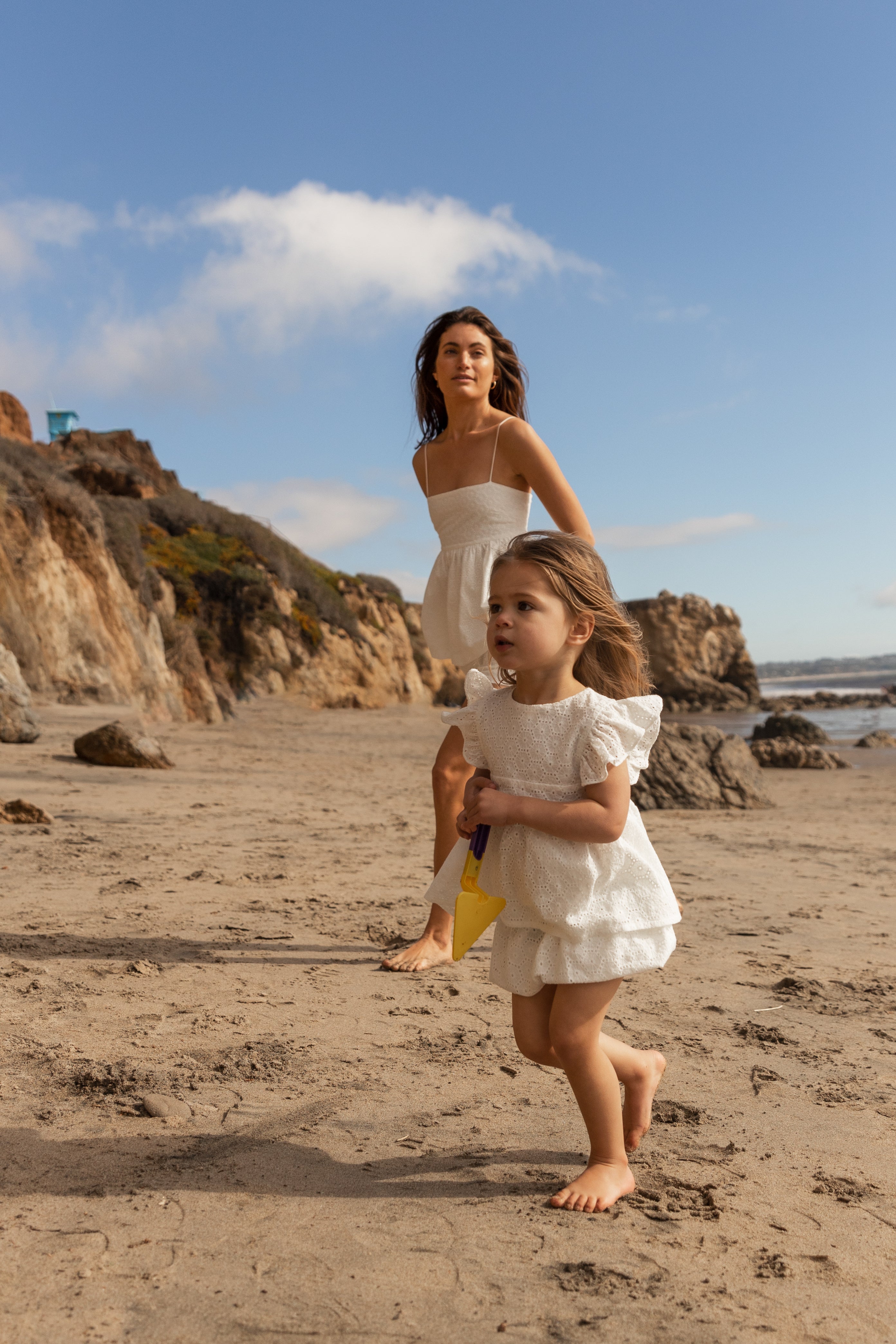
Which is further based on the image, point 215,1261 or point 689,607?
point 689,607

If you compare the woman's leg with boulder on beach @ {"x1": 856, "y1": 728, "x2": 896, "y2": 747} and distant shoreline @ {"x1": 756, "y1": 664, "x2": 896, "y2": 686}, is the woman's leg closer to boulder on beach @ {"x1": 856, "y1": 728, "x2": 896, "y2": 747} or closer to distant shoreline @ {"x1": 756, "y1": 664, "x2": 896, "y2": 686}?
boulder on beach @ {"x1": 856, "y1": 728, "x2": 896, "y2": 747}

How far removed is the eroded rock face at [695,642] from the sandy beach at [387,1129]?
3859 centimetres

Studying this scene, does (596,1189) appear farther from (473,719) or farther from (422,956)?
(422,956)

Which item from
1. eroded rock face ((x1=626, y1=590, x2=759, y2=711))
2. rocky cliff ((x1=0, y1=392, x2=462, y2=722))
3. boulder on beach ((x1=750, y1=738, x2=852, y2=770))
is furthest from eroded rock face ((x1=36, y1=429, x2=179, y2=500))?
eroded rock face ((x1=626, y1=590, x2=759, y2=711))

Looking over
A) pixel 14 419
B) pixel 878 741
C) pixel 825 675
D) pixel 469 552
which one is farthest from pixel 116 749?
pixel 825 675

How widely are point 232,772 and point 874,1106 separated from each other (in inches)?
264

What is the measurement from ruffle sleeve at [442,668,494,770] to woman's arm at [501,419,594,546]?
104 cm

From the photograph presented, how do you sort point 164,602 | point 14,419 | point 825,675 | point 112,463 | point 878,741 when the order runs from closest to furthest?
point 164,602 → point 878,741 → point 112,463 → point 14,419 → point 825,675

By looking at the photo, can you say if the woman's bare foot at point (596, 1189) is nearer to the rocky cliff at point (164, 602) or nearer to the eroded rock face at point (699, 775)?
the eroded rock face at point (699, 775)

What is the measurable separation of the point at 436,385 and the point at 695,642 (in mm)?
40519

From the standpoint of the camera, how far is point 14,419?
25.0 m

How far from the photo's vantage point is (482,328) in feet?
11.1

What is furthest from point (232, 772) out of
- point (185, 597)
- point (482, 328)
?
point (185, 597)

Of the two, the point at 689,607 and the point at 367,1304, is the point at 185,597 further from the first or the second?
the point at 689,607
